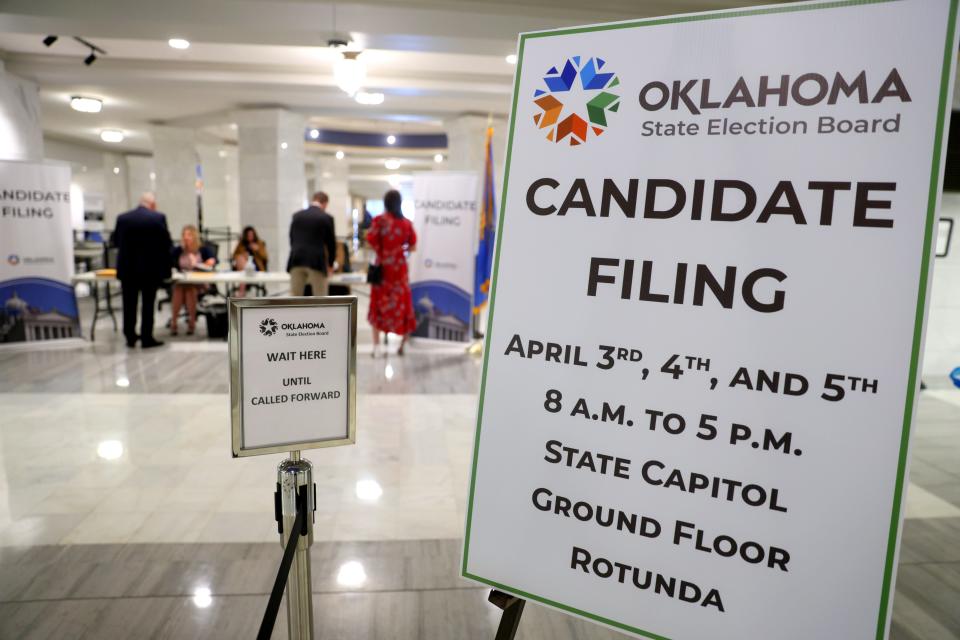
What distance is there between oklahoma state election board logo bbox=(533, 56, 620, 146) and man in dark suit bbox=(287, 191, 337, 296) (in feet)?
15.8

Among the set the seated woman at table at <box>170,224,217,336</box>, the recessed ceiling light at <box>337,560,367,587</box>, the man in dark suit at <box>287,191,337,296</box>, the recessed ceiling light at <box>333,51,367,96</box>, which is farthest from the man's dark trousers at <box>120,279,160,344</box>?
the recessed ceiling light at <box>337,560,367,587</box>

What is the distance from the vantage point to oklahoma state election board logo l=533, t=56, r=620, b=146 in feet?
4.00

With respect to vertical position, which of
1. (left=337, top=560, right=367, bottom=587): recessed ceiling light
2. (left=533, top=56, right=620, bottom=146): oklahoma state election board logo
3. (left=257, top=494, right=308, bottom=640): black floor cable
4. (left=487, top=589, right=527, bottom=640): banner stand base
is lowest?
(left=337, top=560, right=367, bottom=587): recessed ceiling light

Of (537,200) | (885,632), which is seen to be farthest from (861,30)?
(885,632)

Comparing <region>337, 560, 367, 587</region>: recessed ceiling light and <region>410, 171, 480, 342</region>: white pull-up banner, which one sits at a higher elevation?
<region>410, 171, 480, 342</region>: white pull-up banner

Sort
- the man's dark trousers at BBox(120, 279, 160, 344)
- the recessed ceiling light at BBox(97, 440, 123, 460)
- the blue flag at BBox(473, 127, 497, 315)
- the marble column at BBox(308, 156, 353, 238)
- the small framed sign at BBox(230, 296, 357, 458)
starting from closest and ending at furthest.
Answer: the small framed sign at BBox(230, 296, 357, 458)
the recessed ceiling light at BBox(97, 440, 123, 460)
the man's dark trousers at BBox(120, 279, 160, 344)
the blue flag at BBox(473, 127, 497, 315)
the marble column at BBox(308, 156, 353, 238)

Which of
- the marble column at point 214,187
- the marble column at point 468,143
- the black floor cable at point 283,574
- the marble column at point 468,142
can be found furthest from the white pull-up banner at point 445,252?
the marble column at point 214,187

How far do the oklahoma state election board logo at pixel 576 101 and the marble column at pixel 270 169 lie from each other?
9.45m

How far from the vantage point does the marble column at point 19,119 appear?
719cm

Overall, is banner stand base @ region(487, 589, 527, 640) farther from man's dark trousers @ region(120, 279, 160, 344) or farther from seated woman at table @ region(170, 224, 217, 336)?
seated woman at table @ region(170, 224, 217, 336)

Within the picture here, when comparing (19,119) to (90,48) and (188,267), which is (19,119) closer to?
(90,48)

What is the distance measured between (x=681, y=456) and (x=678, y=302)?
29cm

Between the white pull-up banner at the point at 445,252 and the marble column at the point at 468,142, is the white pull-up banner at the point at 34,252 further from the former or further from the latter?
the marble column at the point at 468,142

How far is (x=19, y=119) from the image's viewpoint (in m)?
7.44
